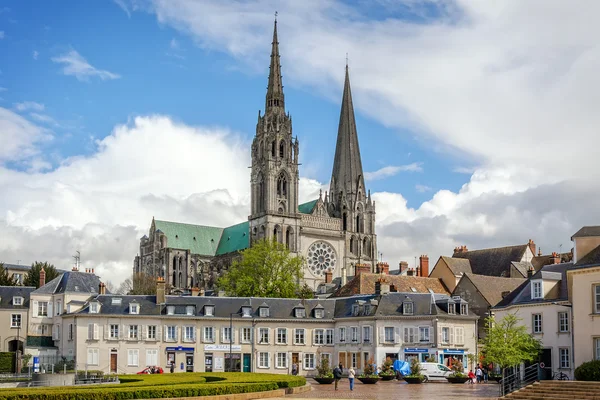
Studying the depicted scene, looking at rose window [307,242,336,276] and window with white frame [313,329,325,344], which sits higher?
rose window [307,242,336,276]

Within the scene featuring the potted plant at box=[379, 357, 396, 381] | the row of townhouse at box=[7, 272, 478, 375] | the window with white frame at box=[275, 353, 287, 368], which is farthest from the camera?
the window with white frame at box=[275, 353, 287, 368]

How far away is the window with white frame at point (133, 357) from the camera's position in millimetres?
66812

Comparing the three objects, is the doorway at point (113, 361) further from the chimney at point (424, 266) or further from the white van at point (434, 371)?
the chimney at point (424, 266)

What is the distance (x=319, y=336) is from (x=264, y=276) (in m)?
19.9

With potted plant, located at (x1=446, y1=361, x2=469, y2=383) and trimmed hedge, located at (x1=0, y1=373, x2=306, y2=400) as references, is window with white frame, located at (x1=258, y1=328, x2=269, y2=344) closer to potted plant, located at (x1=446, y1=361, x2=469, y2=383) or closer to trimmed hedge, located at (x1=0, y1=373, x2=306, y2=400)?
potted plant, located at (x1=446, y1=361, x2=469, y2=383)

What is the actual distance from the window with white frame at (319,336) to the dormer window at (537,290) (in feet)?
78.6

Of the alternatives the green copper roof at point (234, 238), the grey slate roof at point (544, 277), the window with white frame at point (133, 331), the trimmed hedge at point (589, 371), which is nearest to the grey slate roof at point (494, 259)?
the grey slate roof at point (544, 277)

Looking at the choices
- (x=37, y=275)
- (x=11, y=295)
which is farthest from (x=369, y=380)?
(x=37, y=275)

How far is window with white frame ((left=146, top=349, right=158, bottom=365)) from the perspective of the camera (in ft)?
220

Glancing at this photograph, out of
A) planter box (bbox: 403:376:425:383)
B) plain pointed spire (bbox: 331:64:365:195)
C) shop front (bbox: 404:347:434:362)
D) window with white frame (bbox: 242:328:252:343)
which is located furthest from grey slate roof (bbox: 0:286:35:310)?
plain pointed spire (bbox: 331:64:365:195)

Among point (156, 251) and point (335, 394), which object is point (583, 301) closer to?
point (335, 394)

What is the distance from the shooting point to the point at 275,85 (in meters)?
143

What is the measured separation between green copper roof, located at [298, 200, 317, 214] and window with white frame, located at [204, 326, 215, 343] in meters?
71.2

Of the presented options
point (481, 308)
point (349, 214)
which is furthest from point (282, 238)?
point (481, 308)
